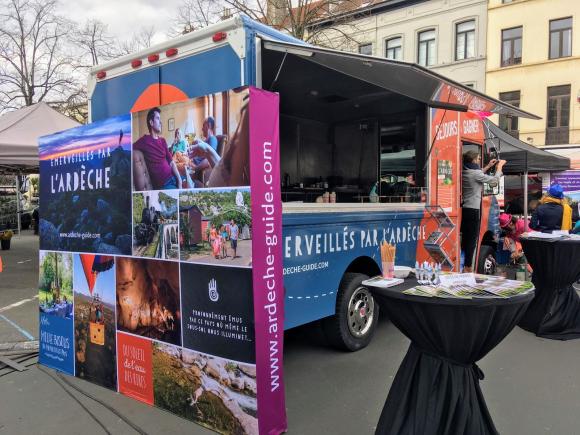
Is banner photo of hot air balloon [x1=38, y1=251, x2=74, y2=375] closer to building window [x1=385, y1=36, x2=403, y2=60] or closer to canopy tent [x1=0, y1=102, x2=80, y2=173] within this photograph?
canopy tent [x1=0, y1=102, x2=80, y2=173]

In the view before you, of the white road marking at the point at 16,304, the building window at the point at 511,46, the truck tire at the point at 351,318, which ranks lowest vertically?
the white road marking at the point at 16,304

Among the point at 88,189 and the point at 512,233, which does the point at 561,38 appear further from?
the point at 88,189

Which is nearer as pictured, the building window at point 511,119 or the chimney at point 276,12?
the chimney at point 276,12

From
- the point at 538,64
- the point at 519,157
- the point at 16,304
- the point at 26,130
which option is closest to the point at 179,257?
the point at 16,304

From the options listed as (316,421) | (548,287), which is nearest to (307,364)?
(316,421)

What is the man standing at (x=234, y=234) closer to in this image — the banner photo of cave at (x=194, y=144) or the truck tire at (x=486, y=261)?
the banner photo of cave at (x=194, y=144)

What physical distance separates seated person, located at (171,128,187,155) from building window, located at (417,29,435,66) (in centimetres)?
2482

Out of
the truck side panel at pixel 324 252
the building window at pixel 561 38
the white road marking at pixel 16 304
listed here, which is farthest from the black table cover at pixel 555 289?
the building window at pixel 561 38

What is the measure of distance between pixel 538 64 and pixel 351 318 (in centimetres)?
2288

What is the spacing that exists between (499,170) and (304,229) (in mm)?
3704

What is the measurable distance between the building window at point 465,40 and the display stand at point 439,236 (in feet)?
71.2

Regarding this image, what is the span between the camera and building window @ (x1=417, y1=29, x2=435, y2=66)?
2528 cm

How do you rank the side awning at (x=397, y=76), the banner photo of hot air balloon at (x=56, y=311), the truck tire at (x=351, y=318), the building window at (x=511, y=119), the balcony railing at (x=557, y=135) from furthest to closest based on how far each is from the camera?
the building window at (x=511, y=119) < the balcony railing at (x=557, y=135) < the truck tire at (x=351, y=318) < the banner photo of hot air balloon at (x=56, y=311) < the side awning at (x=397, y=76)

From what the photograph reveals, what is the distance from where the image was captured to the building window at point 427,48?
2528 centimetres
